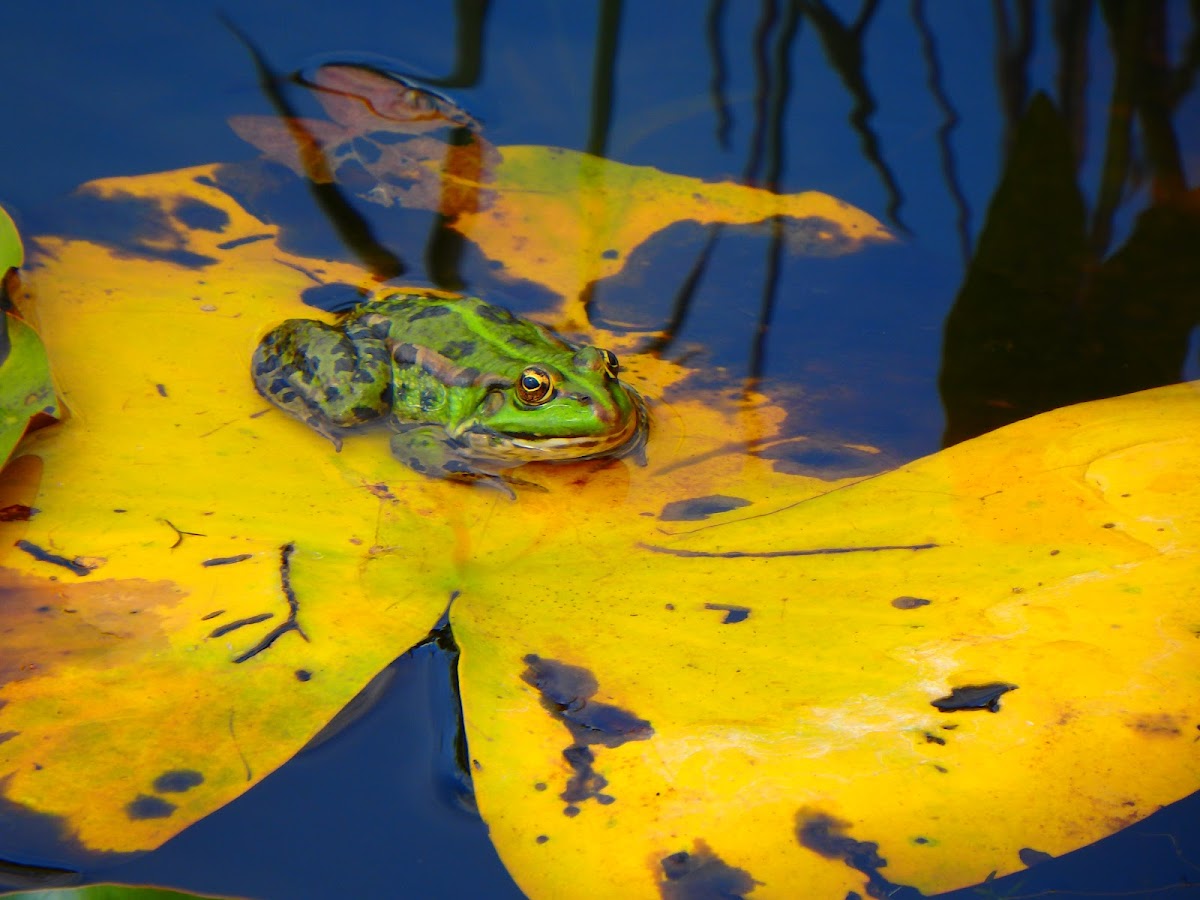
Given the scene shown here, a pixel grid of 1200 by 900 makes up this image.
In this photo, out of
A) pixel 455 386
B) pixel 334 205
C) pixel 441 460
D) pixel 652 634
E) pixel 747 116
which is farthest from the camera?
pixel 747 116

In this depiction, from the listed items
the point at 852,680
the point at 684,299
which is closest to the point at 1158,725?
the point at 852,680

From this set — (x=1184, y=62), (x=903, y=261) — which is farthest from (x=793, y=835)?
(x=1184, y=62)

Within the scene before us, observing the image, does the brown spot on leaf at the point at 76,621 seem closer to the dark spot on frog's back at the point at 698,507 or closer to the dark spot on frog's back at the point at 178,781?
the dark spot on frog's back at the point at 178,781

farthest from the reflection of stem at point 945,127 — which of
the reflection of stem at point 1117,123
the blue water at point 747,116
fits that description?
the reflection of stem at point 1117,123

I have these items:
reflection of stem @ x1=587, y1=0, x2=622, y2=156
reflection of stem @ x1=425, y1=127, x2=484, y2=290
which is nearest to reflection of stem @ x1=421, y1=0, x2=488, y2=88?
reflection of stem @ x1=425, y1=127, x2=484, y2=290

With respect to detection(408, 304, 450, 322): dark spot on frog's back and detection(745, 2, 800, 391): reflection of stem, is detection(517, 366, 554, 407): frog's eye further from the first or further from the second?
detection(745, 2, 800, 391): reflection of stem

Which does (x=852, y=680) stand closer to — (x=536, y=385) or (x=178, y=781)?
(x=178, y=781)

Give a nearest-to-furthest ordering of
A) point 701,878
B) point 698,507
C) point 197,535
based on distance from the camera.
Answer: point 701,878 → point 197,535 → point 698,507

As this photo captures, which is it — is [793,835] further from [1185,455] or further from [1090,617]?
[1185,455]
